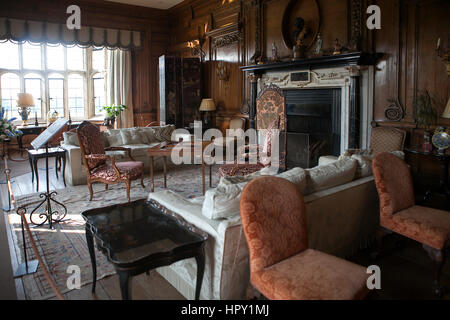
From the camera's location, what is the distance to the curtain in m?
8.68

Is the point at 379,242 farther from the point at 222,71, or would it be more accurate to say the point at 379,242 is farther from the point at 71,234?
the point at 222,71

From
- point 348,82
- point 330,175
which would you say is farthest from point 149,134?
point 330,175

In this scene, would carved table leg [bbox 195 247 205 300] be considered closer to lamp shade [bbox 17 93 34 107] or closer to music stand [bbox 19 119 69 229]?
music stand [bbox 19 119 69 229]

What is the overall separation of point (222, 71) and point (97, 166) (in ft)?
11.9

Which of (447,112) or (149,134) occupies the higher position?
(447,112)

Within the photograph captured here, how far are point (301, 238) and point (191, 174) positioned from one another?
3972 mm

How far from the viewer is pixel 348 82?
15.8 ft

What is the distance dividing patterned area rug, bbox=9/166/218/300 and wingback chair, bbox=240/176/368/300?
1349mm

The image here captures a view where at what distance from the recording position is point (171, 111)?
771 centimetres

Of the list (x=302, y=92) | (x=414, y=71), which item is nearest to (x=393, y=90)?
(x=414, y=71)

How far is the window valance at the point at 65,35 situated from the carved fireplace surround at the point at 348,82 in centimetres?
446

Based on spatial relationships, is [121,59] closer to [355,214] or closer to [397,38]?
[397,38]

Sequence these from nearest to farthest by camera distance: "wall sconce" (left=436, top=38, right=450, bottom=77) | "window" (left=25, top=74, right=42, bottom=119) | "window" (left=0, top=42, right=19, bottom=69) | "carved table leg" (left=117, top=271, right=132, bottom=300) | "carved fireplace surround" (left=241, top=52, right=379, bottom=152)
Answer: "carved table leg" (left=117, top=271, right=132, bottom=300)
"wall sconce" (left=436, top=38, right=450, bottom=77)
"carved fireplace surround" (left=241, top=52, right=379, bottom=152)
"window" (left=0, top=42, right=19, bottom=69)
"window" (left=25, top=74, right=42, bottom=119)

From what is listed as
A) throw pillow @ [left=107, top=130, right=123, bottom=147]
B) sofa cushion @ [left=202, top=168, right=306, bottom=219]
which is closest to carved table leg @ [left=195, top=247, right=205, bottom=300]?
sofa cushion @ [left=202, top=168, right=306, bottom=219]
